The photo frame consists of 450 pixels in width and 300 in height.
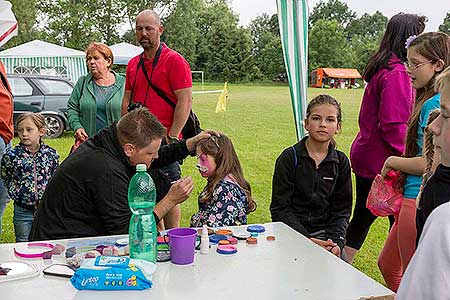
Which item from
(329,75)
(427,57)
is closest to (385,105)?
(427,57)

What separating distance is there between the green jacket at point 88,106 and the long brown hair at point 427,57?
235 centimetres

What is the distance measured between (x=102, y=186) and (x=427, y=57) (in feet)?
5.41

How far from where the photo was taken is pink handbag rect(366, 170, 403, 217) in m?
2.56

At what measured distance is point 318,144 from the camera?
285cm

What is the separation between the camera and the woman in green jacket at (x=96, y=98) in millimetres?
4094

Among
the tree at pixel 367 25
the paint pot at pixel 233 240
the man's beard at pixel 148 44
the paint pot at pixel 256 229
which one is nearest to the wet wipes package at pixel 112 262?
the paint pot at pixel 233 240

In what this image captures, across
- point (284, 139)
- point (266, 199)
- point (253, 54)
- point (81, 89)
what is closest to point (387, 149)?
point (81, 89)

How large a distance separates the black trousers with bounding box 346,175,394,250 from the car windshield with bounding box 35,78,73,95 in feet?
28.2

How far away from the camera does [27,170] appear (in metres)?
3.62

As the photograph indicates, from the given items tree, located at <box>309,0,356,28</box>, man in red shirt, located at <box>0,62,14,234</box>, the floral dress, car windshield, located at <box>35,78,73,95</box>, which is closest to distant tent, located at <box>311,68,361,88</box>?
tree, located at <box>309,0,356,28</box>

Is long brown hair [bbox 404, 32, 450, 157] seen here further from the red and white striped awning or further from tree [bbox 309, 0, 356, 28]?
tree [bbox 309, 0, 356, 28]

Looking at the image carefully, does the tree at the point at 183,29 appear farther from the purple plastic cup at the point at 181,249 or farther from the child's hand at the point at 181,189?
the purple plastic cup at the point at 181,249

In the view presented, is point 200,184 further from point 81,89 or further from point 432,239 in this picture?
point 432,239

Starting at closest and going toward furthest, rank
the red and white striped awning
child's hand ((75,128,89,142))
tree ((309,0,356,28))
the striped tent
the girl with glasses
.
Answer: the girl with glasses < the striped tent < child's hand ((75,128,89,142)) < the red and white striped awning < tree ((309,0,356,28))
